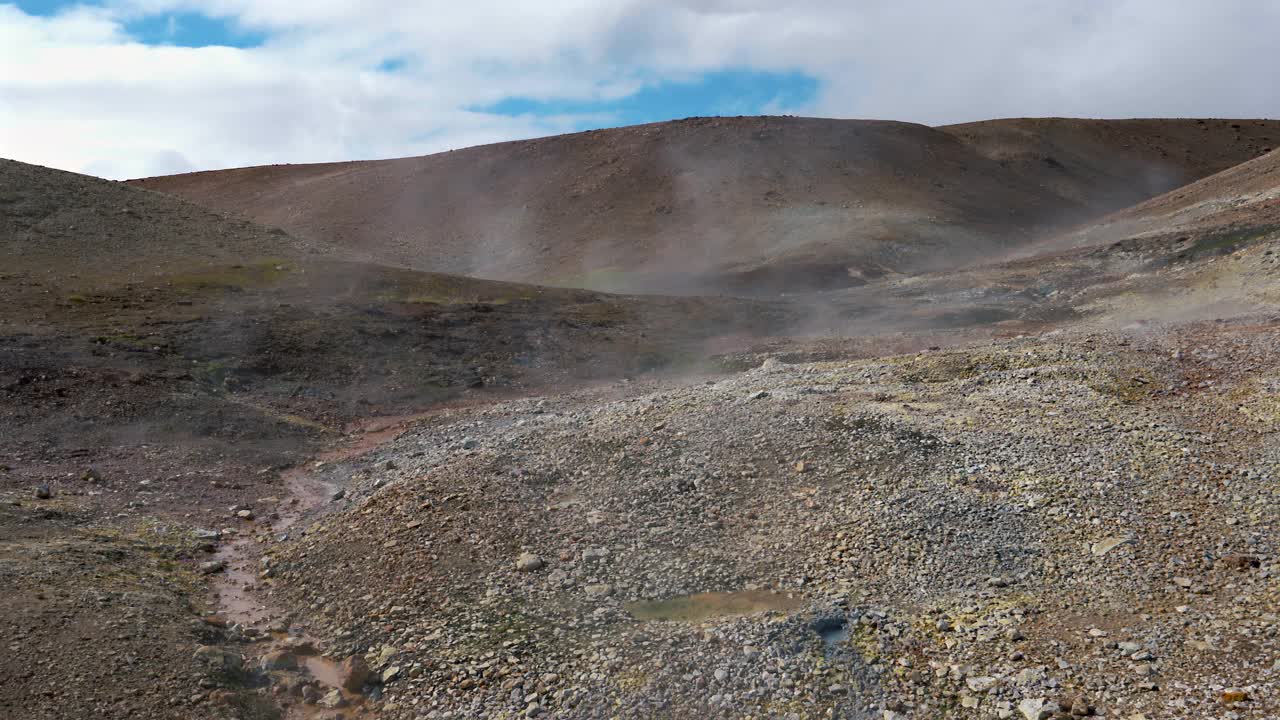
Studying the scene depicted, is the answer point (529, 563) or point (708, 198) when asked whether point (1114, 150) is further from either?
point (529, 563)

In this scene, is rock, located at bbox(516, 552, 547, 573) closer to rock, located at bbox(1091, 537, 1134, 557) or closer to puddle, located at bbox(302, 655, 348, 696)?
puddle, located at bbox(302, 655, 348, 696)

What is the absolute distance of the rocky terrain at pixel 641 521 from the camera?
9102mm

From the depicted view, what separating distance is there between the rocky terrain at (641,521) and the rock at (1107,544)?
0.08m

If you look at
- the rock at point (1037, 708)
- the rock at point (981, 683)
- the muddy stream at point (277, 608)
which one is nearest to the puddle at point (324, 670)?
the muddy stream at point (277, 608)

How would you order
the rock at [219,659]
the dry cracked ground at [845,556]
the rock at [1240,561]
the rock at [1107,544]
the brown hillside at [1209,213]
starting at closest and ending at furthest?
→ the dry cracked ground at [845,556]
the rock at [219,659]
the rock at [1240,561]
the rock at [1107,544]
the brown hillside at [1209,213]

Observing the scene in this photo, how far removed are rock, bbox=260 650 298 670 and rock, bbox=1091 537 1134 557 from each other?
9.07 meters

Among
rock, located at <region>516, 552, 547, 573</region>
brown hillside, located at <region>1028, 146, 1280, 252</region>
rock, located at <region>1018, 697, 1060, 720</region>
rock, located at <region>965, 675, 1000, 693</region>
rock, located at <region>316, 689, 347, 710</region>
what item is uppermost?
brown hillside, located at <region>1028, 146, 1280, 252</region>

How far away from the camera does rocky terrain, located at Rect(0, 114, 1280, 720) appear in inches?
358

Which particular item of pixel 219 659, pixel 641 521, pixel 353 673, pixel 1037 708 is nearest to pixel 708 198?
pixel 641 521

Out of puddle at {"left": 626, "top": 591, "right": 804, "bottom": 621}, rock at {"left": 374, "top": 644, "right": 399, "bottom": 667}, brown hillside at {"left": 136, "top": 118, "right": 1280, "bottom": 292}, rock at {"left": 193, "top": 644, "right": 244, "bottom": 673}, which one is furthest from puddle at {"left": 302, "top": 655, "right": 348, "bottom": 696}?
brown hillside at {"left": 136, "top": 118, "right": 1280, "bottom": 292}

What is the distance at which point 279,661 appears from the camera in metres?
10.2

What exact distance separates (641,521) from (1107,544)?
564cm

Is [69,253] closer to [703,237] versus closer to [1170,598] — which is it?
[703,237]

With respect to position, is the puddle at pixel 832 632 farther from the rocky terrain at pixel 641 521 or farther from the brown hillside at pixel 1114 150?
the brown hillside at pixel 1114 150
